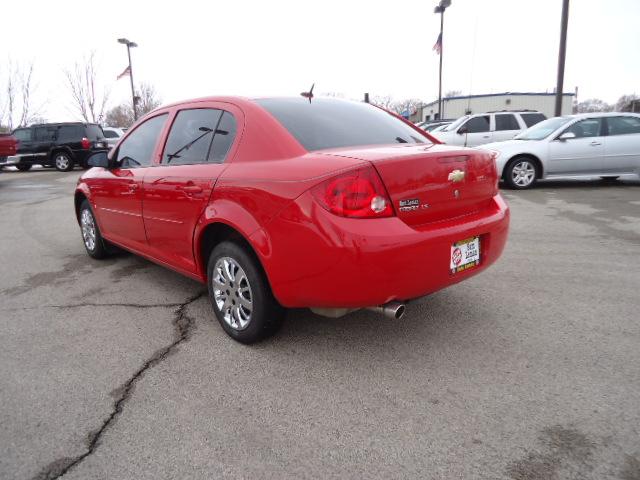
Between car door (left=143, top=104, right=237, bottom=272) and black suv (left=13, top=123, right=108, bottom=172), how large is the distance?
1584 cm

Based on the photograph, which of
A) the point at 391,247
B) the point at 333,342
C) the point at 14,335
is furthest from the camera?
the point at 14,335

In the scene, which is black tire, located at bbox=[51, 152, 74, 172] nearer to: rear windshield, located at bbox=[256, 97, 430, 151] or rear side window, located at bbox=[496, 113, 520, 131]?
rear side window, located at bbox=[496, 113, 520, 131]

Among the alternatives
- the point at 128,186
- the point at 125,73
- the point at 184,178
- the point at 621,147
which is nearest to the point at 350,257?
the point at 184,178

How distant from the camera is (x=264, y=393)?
2.46 meters

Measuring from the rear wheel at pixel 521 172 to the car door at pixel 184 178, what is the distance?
8008 millimetres

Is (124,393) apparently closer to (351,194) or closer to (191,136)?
(351,194)

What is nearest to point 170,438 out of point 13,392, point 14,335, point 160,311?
point 13,392

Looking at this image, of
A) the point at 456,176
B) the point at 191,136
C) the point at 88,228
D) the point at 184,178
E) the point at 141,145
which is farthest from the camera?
the point at 88,228

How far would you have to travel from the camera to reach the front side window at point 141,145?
387cm

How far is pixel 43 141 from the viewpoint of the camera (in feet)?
58.4

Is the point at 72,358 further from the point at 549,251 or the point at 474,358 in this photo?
the point at 549,251

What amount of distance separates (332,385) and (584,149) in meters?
9.07

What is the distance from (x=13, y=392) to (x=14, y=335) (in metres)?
0.87

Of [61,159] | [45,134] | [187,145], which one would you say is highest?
[45,134]
